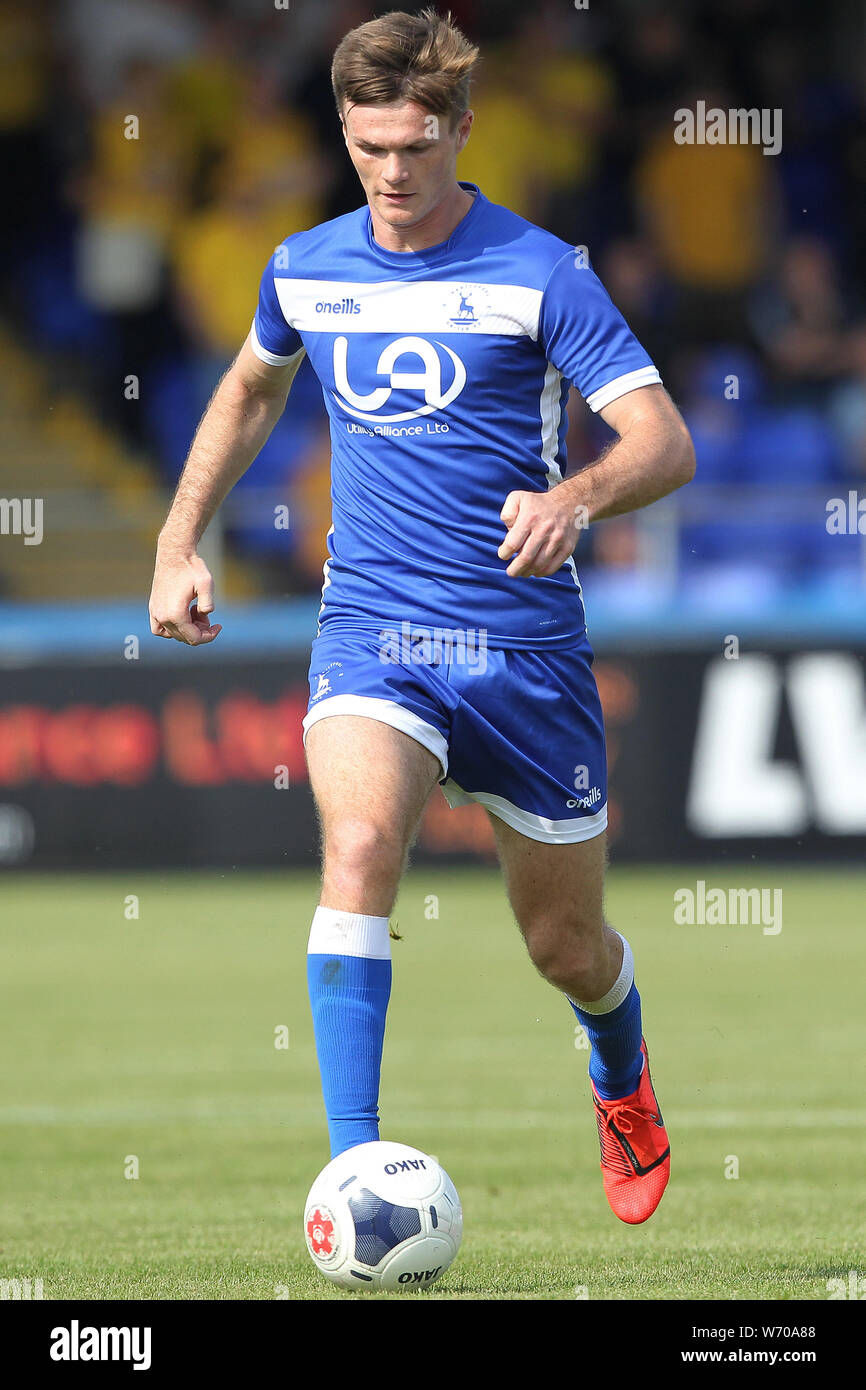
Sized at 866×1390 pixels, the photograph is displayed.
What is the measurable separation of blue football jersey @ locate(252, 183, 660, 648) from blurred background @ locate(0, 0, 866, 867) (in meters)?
8.00

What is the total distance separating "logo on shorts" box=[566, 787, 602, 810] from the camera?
4770mm

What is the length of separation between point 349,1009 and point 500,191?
12.2 m

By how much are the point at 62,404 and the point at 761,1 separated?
683 centimetres

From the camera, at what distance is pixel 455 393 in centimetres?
457

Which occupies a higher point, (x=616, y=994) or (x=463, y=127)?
(x=463, y=127)

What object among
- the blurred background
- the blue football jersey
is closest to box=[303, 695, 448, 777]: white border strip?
the blue football jersey

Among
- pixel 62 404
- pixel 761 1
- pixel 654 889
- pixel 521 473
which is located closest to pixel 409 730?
pixel 521 473

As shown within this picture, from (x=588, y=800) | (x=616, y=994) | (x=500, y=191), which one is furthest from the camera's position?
(x=500, y=191)

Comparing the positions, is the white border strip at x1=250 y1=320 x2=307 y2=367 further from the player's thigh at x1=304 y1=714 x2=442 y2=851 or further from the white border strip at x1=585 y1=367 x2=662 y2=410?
the player's thigh at x1=304 y1=714 x2=442 y2=851

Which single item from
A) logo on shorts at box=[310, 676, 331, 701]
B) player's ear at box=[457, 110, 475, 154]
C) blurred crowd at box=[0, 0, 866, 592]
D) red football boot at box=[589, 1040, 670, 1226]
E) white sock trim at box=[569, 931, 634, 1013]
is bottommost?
red football boot at box=[589, 1040, 670, 1226]

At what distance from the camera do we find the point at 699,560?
45.8 feet

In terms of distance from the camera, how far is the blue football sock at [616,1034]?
5133mm

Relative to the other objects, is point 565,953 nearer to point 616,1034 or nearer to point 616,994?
point 616,994

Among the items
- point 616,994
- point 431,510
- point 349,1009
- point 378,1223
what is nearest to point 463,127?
point 431,510
